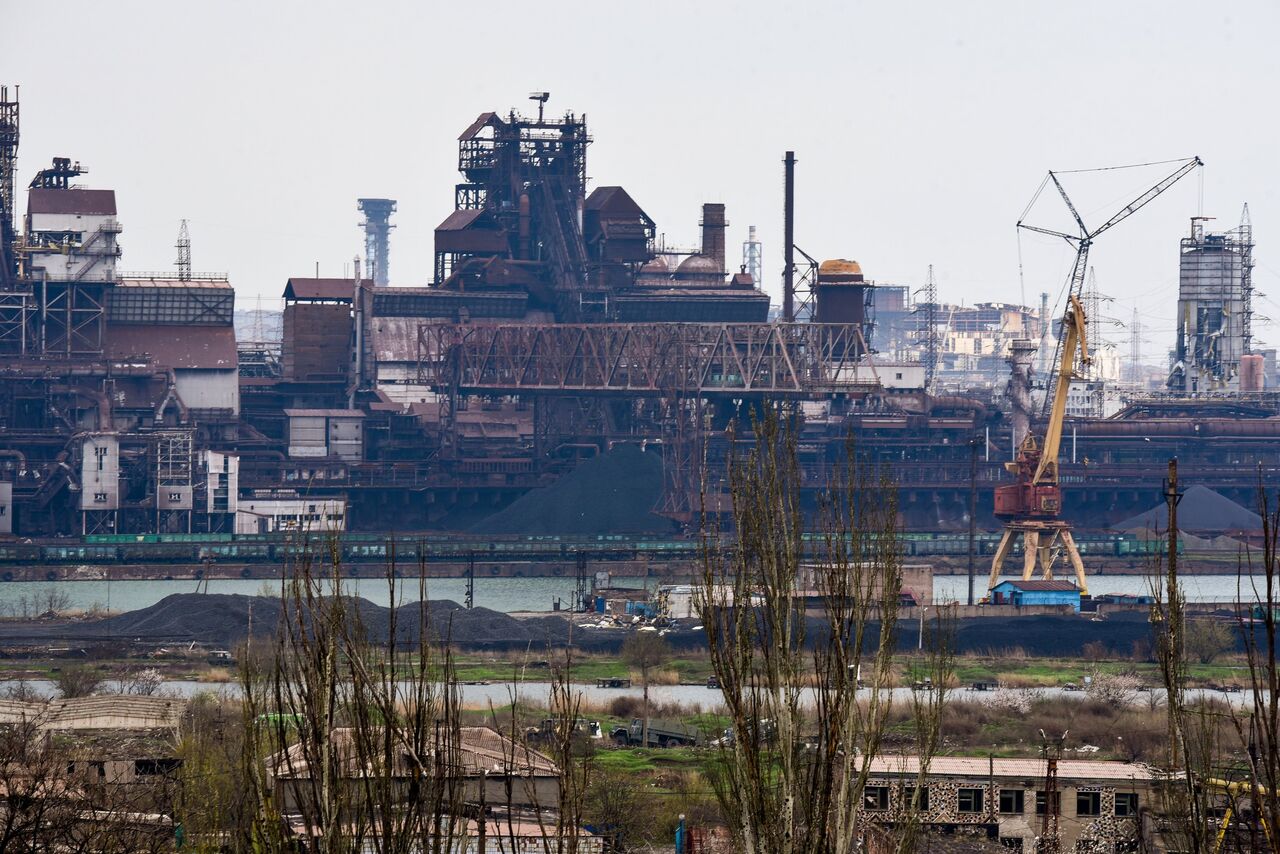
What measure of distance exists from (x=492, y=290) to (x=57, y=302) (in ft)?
65.9

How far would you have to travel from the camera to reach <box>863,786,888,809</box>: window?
27.1 metres

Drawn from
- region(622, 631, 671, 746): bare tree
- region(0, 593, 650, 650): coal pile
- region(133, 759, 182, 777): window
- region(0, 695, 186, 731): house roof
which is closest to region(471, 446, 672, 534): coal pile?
region(0, 593, 650, 650): coal pile

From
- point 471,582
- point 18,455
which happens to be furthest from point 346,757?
point 18,455

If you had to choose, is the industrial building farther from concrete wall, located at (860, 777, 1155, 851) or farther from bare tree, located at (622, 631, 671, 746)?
concrete wall, located at (860, 777, 1155, 851)

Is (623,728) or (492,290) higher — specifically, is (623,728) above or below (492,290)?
below

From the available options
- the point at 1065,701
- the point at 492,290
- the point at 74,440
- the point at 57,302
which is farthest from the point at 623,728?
the point at 492,290

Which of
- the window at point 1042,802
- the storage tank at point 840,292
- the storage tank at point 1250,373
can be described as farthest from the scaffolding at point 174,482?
the storage tank at point 1250,373

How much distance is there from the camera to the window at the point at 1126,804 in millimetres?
26547

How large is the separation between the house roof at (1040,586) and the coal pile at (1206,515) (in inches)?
923

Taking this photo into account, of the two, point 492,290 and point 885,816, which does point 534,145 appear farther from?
point 885,816

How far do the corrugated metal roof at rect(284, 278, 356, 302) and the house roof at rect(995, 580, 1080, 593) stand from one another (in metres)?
41.2

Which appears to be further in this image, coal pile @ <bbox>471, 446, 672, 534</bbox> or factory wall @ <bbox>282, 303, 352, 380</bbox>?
factory wall @ <bbox>282, 303, 352, 380</bbox>

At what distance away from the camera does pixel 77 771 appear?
26672mm

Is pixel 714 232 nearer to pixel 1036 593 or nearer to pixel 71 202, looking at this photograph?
pixel 71 202
